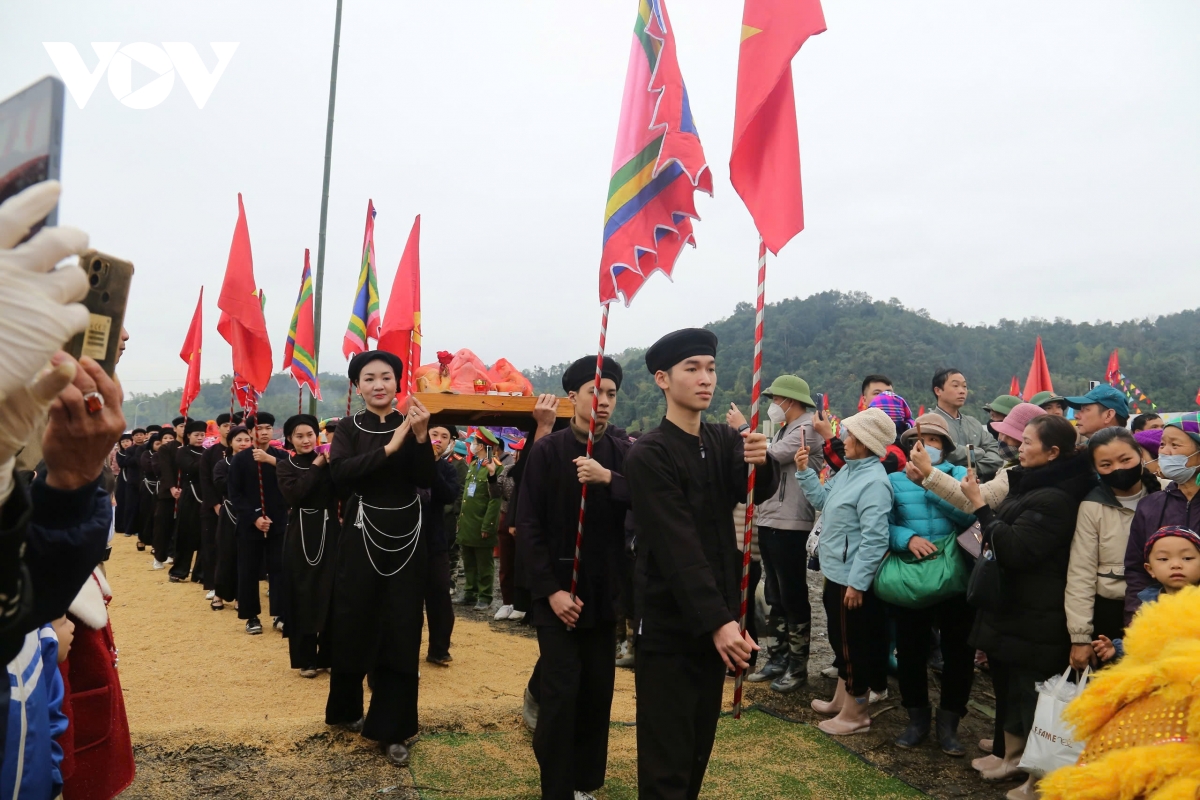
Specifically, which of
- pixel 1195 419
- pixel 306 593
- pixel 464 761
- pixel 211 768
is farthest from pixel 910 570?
pixel 306 593

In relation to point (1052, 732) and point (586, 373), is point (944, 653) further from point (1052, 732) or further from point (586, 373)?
point (586, 373)

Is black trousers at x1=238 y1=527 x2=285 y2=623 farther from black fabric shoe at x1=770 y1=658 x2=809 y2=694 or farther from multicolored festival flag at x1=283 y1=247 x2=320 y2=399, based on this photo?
black fabric shoe at x1=770 y1=658 x2=809 y2=694

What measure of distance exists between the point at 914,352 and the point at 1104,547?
3320 cm

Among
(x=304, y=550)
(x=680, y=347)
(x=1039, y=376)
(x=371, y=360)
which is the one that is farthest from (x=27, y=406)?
(x=1039, y=376)

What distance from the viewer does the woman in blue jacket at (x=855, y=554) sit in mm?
5199

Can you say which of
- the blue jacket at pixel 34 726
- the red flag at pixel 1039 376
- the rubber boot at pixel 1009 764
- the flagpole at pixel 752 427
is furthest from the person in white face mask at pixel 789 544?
the red flag at pixel 1039 376

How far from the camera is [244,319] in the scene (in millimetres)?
7961

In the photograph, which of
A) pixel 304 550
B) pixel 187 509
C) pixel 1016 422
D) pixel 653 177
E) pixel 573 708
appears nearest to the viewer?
pixel 573 708

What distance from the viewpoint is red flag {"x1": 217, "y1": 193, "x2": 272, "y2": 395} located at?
25.8 ft

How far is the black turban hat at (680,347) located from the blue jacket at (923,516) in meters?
2.26

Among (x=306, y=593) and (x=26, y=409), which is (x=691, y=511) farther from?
(x=306, y=593)

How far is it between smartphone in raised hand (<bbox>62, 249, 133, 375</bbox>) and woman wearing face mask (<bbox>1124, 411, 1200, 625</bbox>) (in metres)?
3.97

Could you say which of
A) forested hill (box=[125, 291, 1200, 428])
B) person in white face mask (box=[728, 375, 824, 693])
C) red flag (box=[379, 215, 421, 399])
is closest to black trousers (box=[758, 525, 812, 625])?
person in white face mask (box=[728, 375, 824, 693])

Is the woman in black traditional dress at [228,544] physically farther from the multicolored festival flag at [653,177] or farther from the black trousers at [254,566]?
the multicolored festival flag at [653,177]
